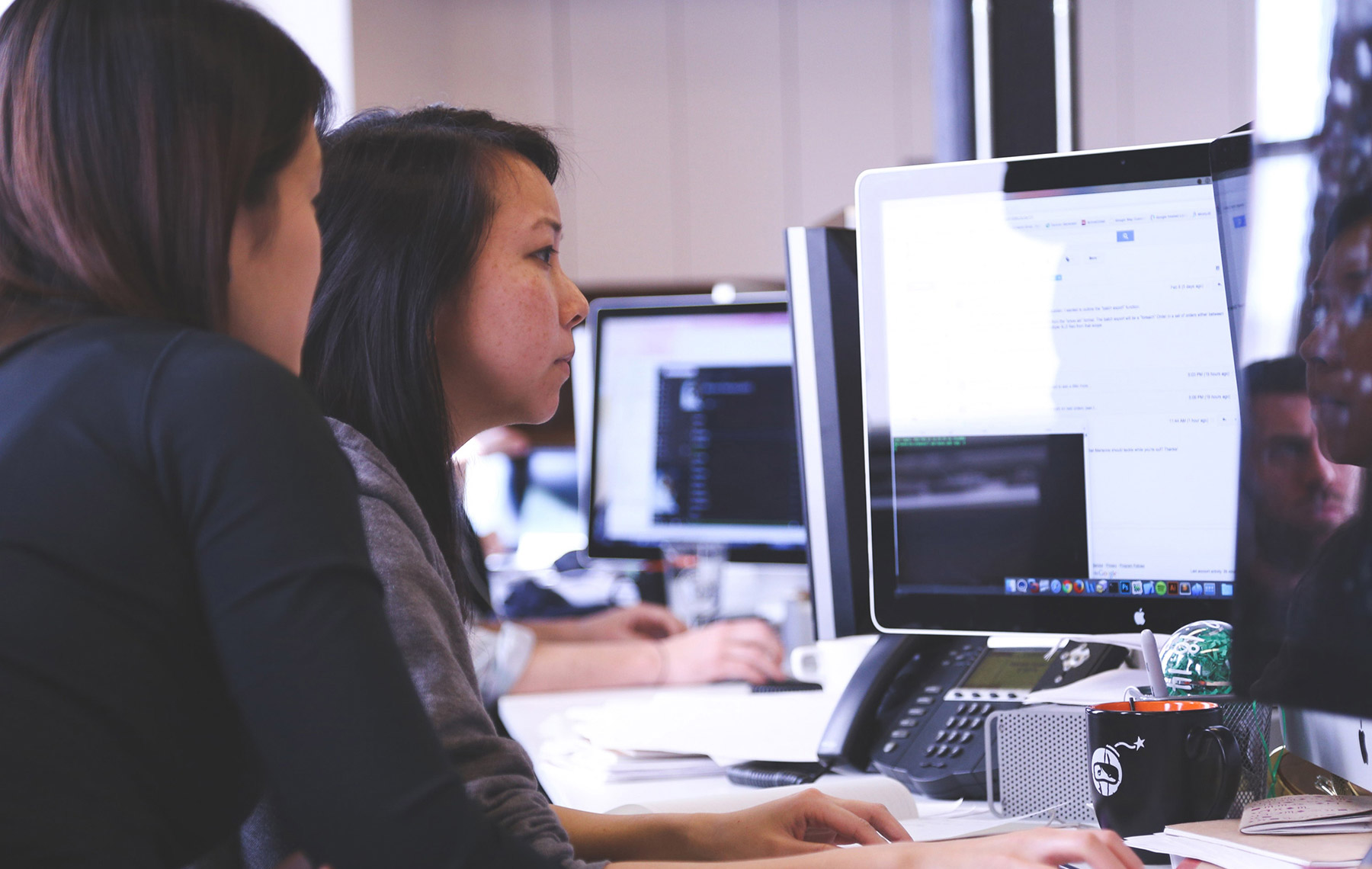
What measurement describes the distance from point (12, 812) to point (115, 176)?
0.98 ft

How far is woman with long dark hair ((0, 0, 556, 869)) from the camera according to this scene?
0.53 meters

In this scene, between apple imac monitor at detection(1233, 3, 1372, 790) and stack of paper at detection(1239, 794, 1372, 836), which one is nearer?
apple imac monitor at detection(1233, 3, 1372, 790)

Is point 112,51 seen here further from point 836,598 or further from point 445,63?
point 445,63

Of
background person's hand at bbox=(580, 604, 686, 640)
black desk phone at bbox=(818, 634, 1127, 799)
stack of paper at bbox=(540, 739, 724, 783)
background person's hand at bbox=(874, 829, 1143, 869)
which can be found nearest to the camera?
background person's hand at bbox=(874, 829, 1143, 869)

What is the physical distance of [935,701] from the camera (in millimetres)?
1173

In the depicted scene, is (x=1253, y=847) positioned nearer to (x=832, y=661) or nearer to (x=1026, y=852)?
(x=1026, y=852)

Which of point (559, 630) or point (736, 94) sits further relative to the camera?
point (736, 94)

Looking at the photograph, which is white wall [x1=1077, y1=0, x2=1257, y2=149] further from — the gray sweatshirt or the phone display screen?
the gray sweatshirt

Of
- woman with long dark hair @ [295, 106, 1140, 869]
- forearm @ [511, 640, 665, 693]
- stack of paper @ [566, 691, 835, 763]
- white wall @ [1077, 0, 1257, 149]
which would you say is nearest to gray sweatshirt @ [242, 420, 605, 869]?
woman with long dark hair @ [295, 106, 1140, 869]

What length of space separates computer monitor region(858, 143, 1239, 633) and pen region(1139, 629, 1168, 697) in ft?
0.30

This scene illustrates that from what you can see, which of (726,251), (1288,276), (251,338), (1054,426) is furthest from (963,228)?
(726,251)

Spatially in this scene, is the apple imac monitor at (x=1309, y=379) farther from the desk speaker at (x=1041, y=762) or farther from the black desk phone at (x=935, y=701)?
the black desk phone at (x=935, y=701)

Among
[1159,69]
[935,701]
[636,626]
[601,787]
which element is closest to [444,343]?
[601,787]

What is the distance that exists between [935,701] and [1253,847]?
0.46 metres
